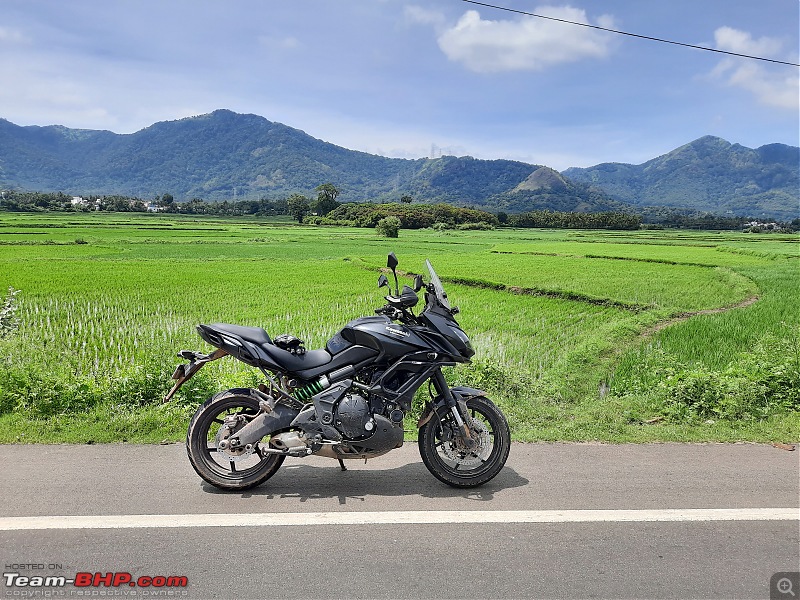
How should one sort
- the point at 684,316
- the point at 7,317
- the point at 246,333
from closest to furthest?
the point at 246,333 < the point at 7,317 < the point at 684,316

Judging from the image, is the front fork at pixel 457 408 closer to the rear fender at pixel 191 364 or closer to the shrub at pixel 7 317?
the rear fender at pixel 191 364

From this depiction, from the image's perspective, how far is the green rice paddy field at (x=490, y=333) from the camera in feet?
16.5

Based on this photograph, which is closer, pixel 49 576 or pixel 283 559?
pixel 49 576

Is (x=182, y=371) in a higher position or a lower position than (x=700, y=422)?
higher

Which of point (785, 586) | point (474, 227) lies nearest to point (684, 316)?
point (785, 586)

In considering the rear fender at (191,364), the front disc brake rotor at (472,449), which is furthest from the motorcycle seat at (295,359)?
the front disc brake rotor at (472,449)

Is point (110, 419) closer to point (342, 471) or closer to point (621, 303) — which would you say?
point (342, 471)

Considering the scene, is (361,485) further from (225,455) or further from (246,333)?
(246,333)

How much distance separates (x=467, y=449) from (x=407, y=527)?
0.85m

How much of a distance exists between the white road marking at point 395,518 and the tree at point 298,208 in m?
75.8

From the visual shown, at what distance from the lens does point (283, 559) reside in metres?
2.79

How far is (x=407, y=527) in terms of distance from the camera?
123 inches

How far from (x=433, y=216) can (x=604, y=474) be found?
6903 centimetres

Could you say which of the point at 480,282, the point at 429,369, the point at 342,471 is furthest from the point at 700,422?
the point at 480,282
